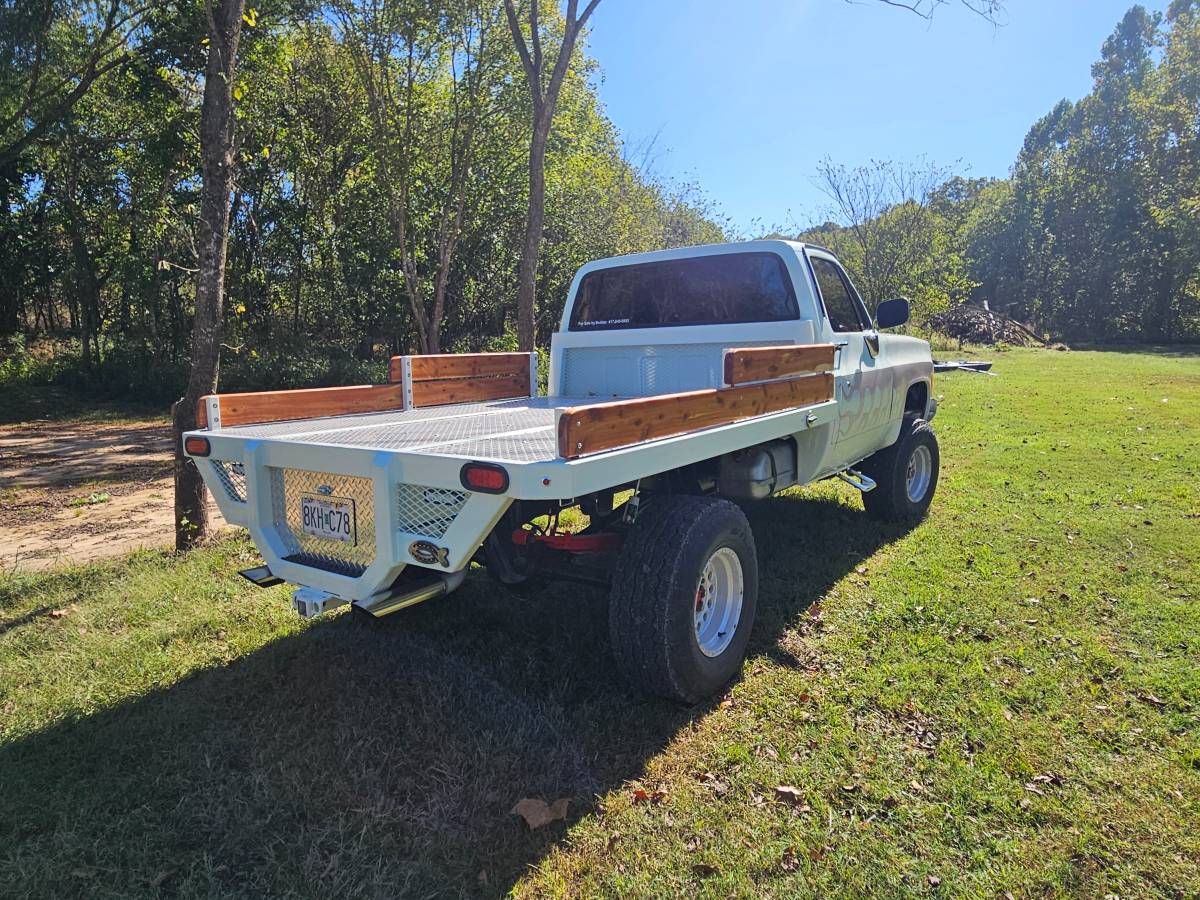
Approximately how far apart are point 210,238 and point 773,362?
13.4ft

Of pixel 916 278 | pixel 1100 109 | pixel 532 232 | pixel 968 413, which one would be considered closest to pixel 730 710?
pixel 532 232

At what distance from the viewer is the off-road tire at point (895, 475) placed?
5852 mm

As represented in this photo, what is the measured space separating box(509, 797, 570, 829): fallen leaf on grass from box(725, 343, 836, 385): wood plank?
6.21 feet

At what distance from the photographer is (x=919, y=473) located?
6.31 m

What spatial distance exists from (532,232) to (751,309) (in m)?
5.74

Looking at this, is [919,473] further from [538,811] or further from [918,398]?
[538,811]

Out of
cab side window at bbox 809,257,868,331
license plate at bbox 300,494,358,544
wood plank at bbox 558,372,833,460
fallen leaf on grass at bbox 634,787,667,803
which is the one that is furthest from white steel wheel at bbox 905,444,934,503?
license plate at bbox 300,494,358,544

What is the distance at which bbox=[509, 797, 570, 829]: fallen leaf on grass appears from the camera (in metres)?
2.55

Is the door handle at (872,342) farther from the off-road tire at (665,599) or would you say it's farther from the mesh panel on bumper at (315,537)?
the mesh panel on bumper at (315,537)

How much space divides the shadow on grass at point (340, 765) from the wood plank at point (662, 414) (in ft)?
4.26

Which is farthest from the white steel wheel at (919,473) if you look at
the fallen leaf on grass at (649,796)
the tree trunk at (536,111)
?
the tree trunk at (536,111)

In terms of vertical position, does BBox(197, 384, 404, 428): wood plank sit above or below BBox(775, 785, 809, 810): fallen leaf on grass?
above

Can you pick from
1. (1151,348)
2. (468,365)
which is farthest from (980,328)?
(468,365)

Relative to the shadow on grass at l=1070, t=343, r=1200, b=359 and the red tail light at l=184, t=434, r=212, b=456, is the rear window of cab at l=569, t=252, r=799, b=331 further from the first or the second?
the shadow on grass at l=1070, t=343, r=1200, b=359
